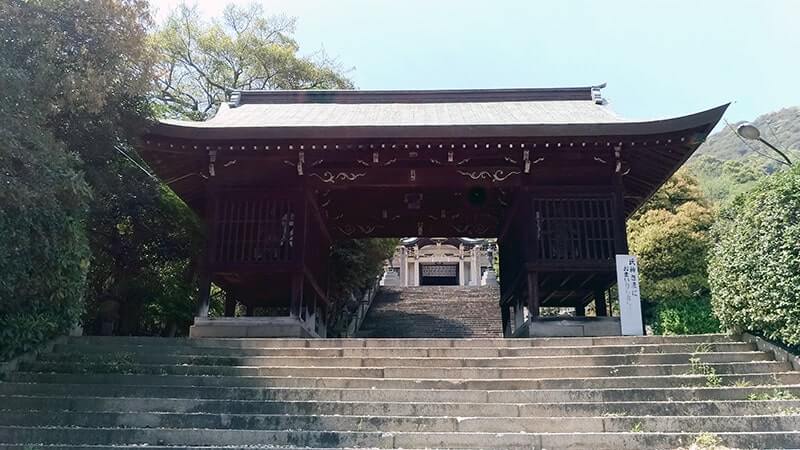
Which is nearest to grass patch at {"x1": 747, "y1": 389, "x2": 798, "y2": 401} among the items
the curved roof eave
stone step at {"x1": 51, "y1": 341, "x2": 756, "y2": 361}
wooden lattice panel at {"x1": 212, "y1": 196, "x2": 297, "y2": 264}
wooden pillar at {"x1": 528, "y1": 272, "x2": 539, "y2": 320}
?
stone step at {"x1": 51, "y1": 341, "x2": 756, "y2": 361}

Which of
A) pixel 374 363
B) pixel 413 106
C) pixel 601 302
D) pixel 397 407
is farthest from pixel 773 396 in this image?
pixel 413 106

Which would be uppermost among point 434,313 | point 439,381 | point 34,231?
point 434,313

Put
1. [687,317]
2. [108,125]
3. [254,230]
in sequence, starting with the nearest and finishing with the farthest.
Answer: [108,125]
[254,230]
[687,317]

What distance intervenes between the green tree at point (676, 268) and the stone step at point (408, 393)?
525 cm

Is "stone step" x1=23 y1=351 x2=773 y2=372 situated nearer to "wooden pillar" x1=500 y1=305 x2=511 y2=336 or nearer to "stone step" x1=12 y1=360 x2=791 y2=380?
"stone step" x1=12 y1=360 x2=791 y2=380

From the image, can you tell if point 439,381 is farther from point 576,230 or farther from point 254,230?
point 254,230

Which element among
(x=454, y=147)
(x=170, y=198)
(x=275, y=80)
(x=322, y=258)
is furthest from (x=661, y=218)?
(x=275, y=80)

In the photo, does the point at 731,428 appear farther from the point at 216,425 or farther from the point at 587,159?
the point at 587,159

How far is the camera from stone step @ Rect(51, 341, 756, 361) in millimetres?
7070

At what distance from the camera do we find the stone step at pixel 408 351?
7070 millimetres

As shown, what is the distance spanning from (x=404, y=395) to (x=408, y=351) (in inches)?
46.1

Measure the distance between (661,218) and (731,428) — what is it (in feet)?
27.9

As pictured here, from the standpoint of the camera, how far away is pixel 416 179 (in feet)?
34.5

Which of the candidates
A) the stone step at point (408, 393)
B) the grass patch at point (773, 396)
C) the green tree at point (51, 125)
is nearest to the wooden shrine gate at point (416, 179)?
the green tree at point (51, 125)
